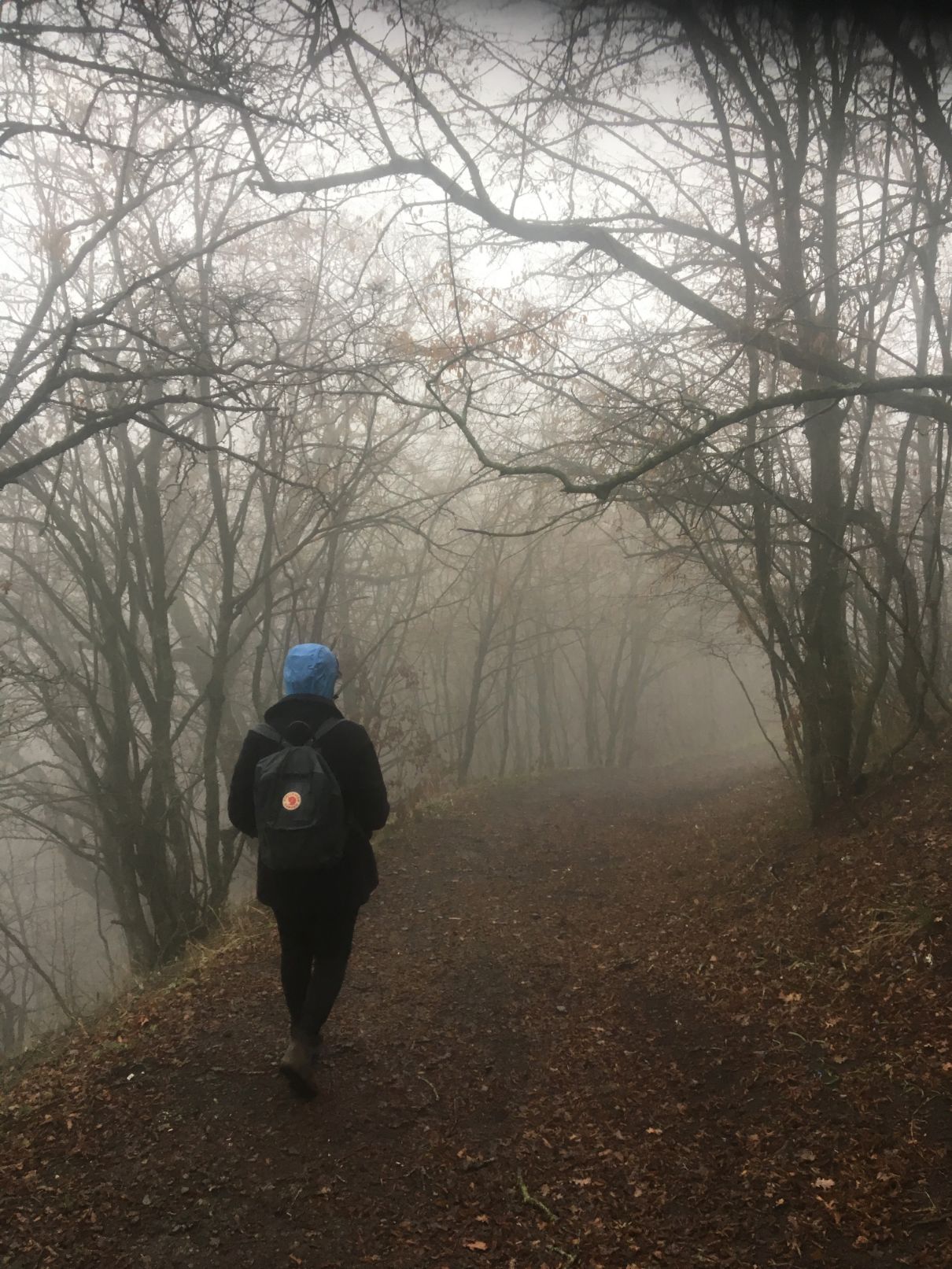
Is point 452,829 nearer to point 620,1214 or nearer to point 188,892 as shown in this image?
point 188,892

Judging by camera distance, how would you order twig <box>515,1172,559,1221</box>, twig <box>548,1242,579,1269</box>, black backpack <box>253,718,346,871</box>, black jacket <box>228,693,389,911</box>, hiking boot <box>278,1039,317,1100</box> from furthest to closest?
hiking boot <box>278,1039,317,1100</box> < black jacket <box>228,693,389,911</box> < black backpack <box>253,718,346,871</box> < twig <box>515,1172,559,1221</box> < twig <box>548,1242,579,1269</box>

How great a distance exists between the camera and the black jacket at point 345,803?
11.2ft

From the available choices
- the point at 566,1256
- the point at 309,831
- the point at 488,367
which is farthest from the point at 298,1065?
the point at 488,367

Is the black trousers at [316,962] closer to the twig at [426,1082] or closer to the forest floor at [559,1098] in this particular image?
the forest floor at [559,1098]

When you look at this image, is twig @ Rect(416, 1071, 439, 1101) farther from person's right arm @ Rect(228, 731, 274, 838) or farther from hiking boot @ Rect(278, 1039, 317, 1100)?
person's right arm @ Rect(228, 731, 274, 838)

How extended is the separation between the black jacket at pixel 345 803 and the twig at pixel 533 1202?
1246 mm

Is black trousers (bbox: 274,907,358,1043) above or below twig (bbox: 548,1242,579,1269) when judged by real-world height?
above

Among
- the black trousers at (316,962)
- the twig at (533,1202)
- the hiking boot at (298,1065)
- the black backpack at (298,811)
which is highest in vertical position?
the black backpack at (298,811)

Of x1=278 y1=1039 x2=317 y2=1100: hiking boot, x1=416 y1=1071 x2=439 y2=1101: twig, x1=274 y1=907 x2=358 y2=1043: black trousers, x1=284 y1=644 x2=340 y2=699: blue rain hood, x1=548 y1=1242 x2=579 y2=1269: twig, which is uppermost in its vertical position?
x1=284 y1=644 x2=340 y2=699: blue rain hood

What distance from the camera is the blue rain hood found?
3.57 meters

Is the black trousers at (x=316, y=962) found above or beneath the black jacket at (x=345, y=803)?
beneath

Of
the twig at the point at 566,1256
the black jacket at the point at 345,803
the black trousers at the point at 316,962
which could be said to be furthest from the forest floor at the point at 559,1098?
the black jacket at the point at 345,803

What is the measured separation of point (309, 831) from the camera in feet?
10.7

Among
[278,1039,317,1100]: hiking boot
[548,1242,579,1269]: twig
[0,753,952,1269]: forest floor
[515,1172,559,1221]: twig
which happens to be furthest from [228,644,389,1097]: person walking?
[548,1242,579,1269]: twig
